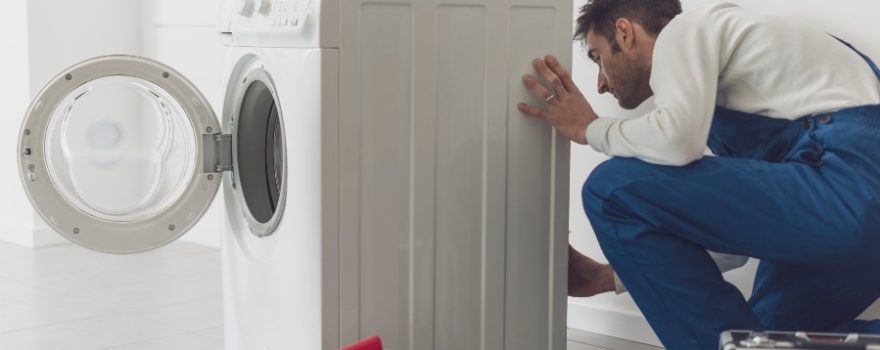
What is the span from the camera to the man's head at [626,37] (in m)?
2.22

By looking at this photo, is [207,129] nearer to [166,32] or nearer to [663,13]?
[663,13]

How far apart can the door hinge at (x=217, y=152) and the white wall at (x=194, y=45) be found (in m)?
1.77

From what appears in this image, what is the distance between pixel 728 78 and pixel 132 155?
133 cm

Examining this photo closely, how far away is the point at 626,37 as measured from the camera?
2221 mm

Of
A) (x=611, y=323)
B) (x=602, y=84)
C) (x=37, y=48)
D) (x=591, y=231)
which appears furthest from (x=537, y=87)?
(x=37, y=48)

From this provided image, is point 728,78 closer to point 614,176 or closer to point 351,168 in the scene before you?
point 614,176

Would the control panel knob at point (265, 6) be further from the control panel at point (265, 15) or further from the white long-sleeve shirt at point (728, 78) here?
the white long-sleeve shirt at point (728, 78)

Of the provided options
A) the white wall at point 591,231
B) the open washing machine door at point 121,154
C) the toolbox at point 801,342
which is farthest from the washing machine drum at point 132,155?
the toolbox at point 801,342

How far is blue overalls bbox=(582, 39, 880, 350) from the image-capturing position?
2012 mm

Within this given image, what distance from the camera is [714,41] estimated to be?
2.05 m

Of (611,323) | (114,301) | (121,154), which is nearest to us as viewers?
(121,154)

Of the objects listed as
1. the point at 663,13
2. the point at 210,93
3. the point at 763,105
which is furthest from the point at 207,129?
the point at 210,93

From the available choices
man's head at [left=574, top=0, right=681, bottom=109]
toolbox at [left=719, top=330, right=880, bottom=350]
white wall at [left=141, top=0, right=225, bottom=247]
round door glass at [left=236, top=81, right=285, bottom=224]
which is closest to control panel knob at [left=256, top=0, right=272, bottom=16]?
round door glass at [left=236, top=81, right=285, bottom=224]

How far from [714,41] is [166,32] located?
298cm
